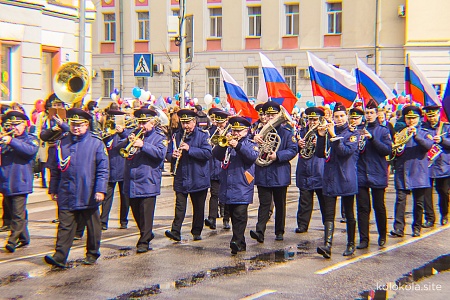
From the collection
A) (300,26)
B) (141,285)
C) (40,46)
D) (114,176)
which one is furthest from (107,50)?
(141,285)

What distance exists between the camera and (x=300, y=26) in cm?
4372

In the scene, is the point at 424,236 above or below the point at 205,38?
below

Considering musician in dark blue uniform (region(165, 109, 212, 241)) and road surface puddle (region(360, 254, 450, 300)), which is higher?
musician in dark blue uniform (region(165, 109, 212, 241))

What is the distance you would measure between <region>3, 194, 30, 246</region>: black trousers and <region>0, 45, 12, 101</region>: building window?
1030cm

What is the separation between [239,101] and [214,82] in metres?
30.6

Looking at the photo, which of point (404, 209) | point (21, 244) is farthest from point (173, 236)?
point (404, 209)

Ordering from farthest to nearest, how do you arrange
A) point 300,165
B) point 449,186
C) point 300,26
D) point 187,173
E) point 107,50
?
point 107,50 → point 300,26 → point 449,186 → point 300,165 → point 187,173

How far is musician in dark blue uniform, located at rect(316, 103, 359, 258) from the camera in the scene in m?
11.0

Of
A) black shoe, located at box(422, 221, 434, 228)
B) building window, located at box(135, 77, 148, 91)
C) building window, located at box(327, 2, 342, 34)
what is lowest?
black shoe, located at box(422, 221, 434, 228)

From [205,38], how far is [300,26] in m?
5.01

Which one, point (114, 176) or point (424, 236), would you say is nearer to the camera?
point (424, 236)

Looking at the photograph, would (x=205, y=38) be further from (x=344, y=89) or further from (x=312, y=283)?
(x=312, y=283)

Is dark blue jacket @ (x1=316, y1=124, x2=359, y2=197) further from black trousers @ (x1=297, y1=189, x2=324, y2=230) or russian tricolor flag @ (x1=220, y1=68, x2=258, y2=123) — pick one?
russian tricolor flag @ (x1=220, y1=68, x2=258, y2=123)

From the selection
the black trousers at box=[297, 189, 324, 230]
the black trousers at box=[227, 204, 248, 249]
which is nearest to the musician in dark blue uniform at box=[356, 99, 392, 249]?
the black trousers at box=[297, 189, 324, 230]
